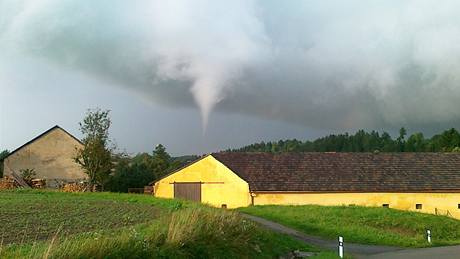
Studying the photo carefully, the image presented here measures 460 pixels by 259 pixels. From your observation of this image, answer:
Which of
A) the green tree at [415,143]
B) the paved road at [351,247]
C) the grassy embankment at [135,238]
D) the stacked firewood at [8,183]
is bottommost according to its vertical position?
the paved road at [351,247]

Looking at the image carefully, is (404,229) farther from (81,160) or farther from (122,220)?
(81,160)

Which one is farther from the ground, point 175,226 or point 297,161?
point 297,161

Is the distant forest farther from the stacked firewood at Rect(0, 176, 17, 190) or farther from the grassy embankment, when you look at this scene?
the grassy embankment

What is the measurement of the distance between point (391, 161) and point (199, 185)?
1819 centimetres

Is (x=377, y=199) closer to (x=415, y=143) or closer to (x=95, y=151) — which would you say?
(x=95, y=151)

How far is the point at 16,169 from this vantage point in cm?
6128

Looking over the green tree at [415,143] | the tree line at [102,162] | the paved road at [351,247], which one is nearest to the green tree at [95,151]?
the tree line at [102,162]

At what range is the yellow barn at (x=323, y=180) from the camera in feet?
156

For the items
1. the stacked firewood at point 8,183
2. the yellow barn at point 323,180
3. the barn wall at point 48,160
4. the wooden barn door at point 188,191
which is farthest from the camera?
the barn wall at point 48,160

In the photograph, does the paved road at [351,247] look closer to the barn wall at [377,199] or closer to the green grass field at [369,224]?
the green grass field at [369,224]

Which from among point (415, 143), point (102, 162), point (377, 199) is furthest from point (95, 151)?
point (415, 143)

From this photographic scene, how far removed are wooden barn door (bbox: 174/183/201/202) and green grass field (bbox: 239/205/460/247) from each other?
1216 centimetres

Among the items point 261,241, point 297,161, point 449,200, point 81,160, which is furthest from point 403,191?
point 261,241

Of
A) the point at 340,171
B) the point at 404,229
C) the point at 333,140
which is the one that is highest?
the point at 333,140
